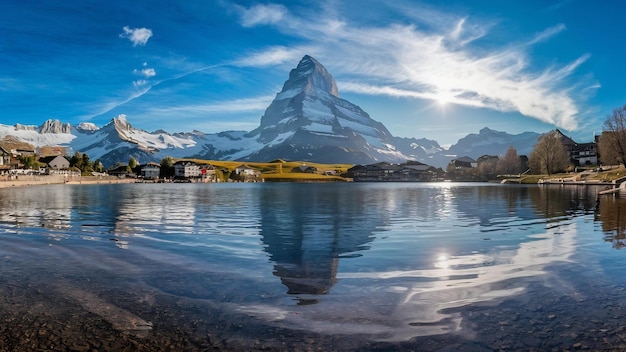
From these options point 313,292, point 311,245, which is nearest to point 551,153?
point 311,245

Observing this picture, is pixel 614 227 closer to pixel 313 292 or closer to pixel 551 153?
pixel 313 292

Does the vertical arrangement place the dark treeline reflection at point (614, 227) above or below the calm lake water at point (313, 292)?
below

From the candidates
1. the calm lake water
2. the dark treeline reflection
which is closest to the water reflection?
the calm lake water

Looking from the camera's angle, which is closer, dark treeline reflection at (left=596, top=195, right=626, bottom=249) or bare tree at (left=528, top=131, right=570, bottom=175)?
dark treeline reflection at (left=596, top=195, right=626, bottom=249)

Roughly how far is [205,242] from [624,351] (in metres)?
23.9

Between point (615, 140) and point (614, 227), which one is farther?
point (615, 140)

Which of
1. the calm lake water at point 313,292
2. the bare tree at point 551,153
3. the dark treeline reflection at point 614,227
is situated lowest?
the dark treeline reflection at point 614,227

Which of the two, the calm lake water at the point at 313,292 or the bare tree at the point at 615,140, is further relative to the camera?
the bare tree at the point at 615,140

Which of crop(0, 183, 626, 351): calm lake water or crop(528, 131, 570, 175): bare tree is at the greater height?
crop(528, 131, 570, 175): bare tree

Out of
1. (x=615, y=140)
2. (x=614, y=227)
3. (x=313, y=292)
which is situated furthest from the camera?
(x=615, y=140)

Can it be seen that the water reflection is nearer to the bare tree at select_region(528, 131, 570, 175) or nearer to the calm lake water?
the calm lake water

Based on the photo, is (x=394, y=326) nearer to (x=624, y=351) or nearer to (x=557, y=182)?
(x=624, y=351)

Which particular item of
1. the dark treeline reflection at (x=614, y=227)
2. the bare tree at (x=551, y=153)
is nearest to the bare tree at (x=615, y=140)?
the bare tree at (x=551, y=153)

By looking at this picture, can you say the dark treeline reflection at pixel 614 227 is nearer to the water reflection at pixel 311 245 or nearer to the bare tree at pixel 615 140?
the water reflection at pixel 311 245
